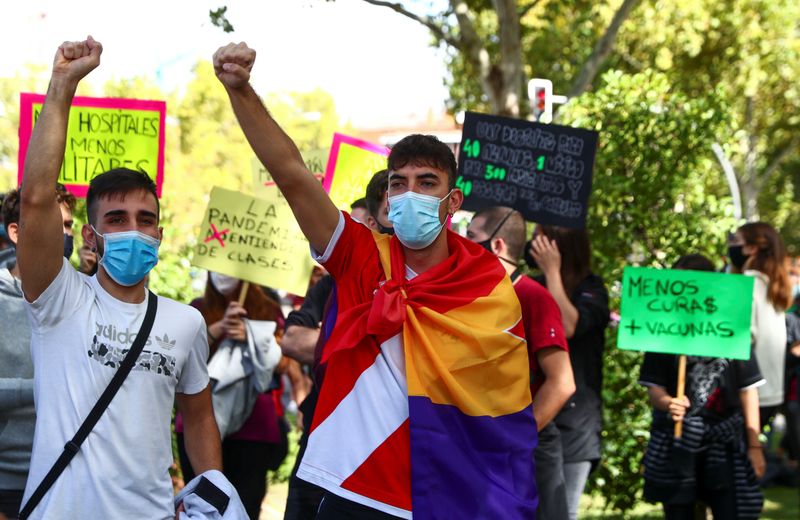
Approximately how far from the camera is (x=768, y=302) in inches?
276

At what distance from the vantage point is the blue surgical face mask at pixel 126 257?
11.7 feet

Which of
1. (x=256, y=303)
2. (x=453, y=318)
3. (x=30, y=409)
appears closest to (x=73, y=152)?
(x=256, y=303)

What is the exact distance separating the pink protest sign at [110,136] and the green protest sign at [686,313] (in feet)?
8.96

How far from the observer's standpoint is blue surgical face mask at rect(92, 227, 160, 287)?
358cm

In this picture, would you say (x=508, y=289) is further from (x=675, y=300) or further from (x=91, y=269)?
(x=675, y=300)

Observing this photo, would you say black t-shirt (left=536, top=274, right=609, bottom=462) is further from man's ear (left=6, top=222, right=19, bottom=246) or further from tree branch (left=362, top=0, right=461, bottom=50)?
tree branch (left=362, top=0, right=461, bottom=50)

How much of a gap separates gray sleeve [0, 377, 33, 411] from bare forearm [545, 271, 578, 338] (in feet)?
8.65

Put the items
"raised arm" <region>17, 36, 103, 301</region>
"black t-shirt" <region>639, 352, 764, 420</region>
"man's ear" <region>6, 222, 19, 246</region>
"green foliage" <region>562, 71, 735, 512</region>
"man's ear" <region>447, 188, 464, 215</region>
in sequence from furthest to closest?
1. "green foliage" <region>562, 71, 735, 512</region>
2. "black t-shirt" <region>639, 352, 764, 420</region>
3. "man's ear" <region>6, 222, 19, 246</region>
4. "man's ear" <region>447, 188, 464, 215</region>
5. "raised arm" <region>17, 36, 103, 301</region>

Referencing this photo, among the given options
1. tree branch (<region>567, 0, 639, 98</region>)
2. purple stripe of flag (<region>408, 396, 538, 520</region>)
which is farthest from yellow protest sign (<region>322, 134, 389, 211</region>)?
tree branch (<region>567, 0, 639, 98</region>)

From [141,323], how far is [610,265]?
17.3 feet

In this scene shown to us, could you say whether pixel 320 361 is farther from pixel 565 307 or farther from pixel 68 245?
pixel 565 307

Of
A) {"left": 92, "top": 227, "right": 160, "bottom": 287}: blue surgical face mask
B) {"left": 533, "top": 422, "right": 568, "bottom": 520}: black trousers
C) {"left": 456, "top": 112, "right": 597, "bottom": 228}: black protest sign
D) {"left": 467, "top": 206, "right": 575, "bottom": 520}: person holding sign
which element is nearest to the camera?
{"left": 92, "top": 227, "right": 160, "bottom": 287}: blue surgical face mask

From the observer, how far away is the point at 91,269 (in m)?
5.50

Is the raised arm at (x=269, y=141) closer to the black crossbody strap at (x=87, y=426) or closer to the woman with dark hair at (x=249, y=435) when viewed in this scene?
the black crossbody strap at (x=87, y=426)
